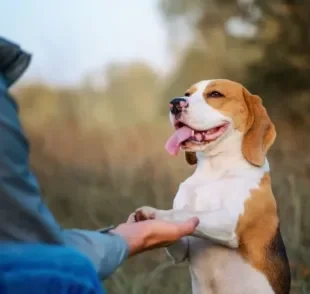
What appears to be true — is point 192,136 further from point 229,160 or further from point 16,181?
point 16,181

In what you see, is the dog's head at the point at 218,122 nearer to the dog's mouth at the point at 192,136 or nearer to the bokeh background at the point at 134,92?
the dog's mouth at the point at 192,136

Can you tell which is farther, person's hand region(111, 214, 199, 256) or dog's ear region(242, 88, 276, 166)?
dog's ear region(242, 88, 276, 166)

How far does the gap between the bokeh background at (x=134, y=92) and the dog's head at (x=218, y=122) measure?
23.7 inches

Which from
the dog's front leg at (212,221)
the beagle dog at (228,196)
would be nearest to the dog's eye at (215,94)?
the beagle dog at (228,196)

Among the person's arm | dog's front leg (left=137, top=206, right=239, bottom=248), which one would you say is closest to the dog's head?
dog's front leg (left=137, top=206, right=239, bottom=248)

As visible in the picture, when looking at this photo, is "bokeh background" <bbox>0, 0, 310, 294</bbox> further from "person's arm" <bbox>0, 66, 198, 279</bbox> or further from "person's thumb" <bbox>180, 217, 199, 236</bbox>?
"person's arm" <bbox>0, 66, 198, 279</bbox>

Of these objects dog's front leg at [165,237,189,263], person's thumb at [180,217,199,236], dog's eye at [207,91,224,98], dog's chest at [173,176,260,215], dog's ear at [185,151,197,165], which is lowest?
dog's front leg at [165,237,189,263]

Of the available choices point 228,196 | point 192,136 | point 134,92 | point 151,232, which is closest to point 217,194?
point 228,196

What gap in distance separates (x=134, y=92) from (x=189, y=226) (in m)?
1.02

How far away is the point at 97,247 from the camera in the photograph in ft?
3.12

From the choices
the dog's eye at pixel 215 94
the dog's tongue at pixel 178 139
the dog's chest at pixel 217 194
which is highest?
the dog's eye at pixel 215 94

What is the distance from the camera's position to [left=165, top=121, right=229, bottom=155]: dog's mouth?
1360mm

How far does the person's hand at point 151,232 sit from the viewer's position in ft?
3.45

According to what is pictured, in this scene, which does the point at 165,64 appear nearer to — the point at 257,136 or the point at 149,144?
the point at 149,144
